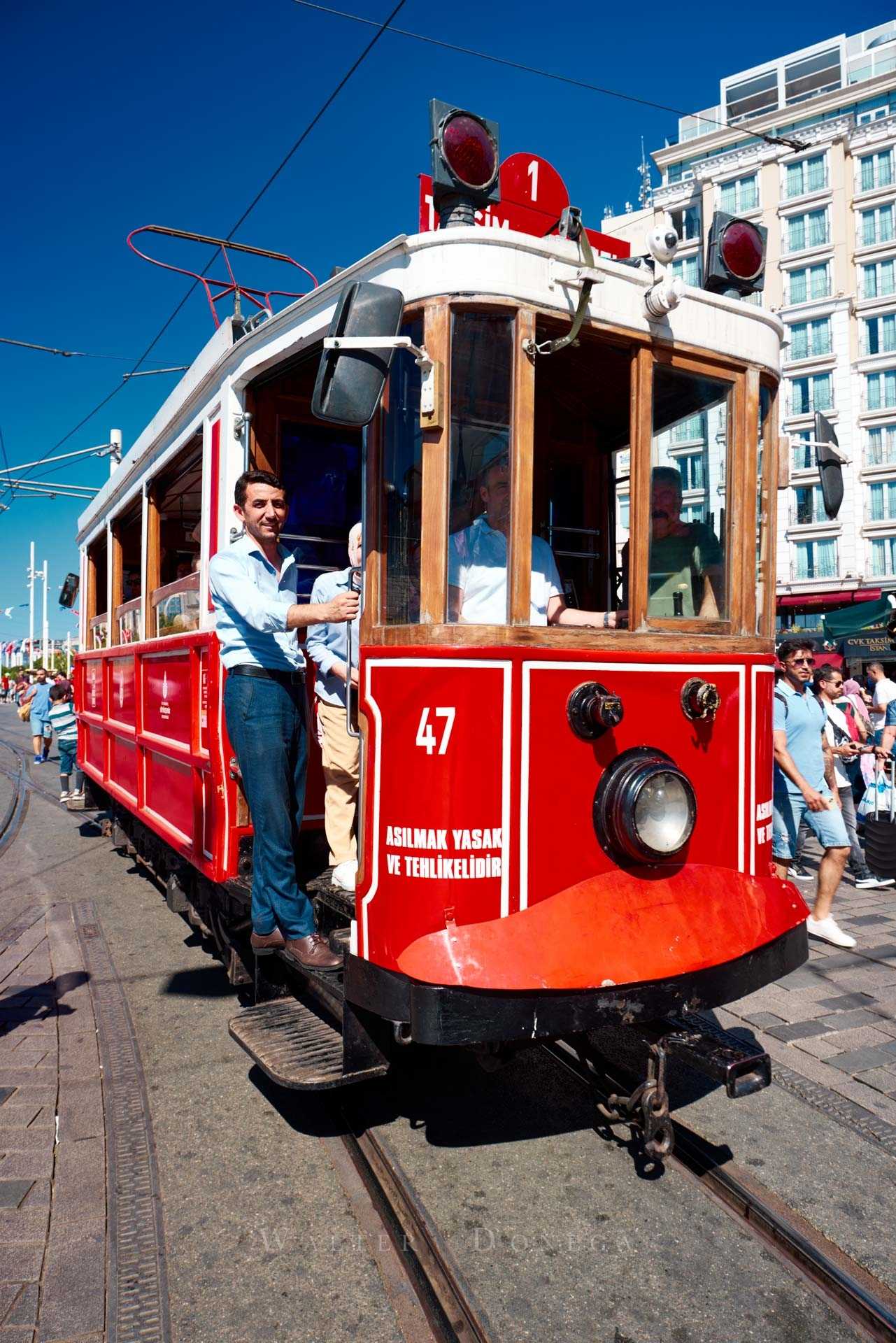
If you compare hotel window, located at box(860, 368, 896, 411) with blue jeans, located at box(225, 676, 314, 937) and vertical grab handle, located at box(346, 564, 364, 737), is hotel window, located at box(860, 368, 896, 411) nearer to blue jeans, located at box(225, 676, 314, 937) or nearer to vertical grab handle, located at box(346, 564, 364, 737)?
vertical grab handle, located at box(346, 564, 364, 737)

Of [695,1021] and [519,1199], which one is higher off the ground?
[695,1021]

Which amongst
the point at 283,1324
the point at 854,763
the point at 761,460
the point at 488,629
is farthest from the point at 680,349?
the point at 854,763

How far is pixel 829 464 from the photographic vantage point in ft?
12.3

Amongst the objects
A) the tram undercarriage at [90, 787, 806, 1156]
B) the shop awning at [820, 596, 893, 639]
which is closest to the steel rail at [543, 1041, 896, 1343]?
the tram undercarriage at [90, 787, 806, 1156]

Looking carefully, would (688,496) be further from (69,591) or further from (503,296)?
(69,591)

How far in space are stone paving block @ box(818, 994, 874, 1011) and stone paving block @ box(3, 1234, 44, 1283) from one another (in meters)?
3.49

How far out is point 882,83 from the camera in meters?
35.3

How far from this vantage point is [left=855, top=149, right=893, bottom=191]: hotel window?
115 ft

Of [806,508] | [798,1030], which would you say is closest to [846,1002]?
[798,1030]

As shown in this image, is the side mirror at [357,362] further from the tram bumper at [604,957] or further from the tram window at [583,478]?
the tram bumper at [604,957]

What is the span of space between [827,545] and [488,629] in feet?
→ 116

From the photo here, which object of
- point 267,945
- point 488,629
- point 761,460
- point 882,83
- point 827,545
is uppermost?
point 882,83

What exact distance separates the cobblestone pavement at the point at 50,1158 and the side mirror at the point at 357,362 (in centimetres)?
240

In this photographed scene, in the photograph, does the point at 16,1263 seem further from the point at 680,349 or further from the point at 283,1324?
the point at 680,349
